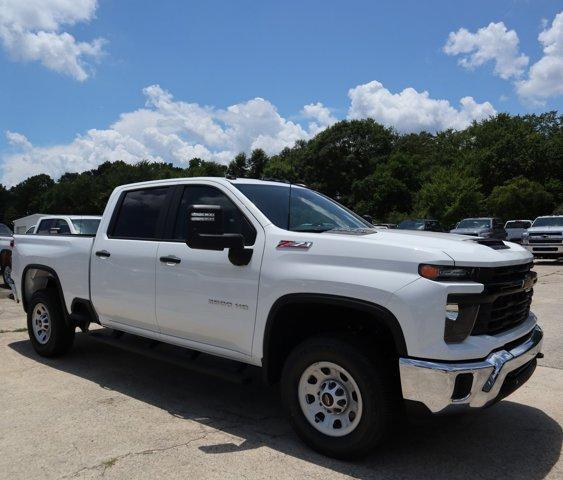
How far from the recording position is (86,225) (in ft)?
40.6

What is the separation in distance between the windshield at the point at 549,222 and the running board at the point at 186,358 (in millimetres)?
18691

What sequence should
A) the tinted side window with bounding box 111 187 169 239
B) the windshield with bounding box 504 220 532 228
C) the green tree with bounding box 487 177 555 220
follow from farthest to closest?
the green tree with bounding box 487 177 555 220
the windshield with bounding box 504 220 532 228
the tinted side window with bounding box 111 187 169 239

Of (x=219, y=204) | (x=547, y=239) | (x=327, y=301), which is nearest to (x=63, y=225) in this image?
(x=219, y=204)

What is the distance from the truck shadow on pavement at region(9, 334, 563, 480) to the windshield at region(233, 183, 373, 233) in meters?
1.34

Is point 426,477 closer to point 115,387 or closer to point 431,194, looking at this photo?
point 115,387

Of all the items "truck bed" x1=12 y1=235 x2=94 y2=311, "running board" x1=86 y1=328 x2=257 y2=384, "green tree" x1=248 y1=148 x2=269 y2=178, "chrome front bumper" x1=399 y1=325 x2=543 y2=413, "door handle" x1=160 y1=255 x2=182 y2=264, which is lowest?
"running board" x1=86 y1=328 x2=257 y2=384

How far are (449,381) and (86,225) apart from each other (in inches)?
425

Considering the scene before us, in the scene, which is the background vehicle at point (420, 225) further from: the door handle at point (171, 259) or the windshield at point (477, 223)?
the door handle at point (171, 259)

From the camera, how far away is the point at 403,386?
3322 millimetres

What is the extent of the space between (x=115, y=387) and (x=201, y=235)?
2.34 meters

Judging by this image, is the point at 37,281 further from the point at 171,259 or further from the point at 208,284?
the point at 208,284

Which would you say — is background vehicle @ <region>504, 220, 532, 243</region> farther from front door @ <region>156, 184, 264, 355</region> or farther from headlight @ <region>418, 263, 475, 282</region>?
headlight @ <region>418, 263, 475, 282</region>

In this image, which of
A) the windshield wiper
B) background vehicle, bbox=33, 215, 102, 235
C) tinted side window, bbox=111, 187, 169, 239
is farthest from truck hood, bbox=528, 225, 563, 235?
tinted side window, bbox=111, 187, 169, 239

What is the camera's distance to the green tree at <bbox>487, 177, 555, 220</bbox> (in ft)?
144
